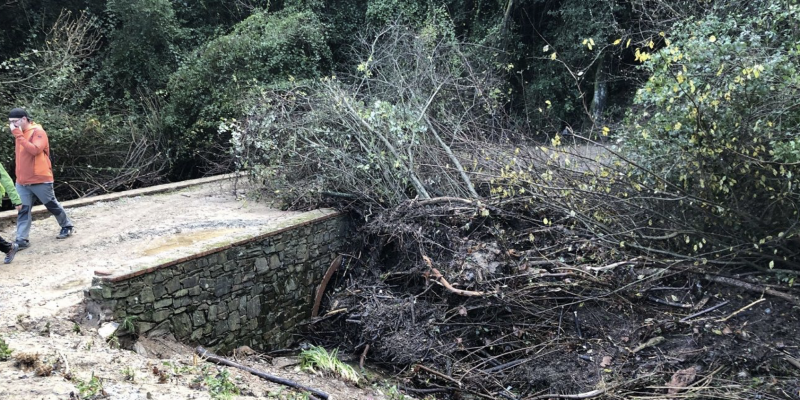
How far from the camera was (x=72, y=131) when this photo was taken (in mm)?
10352

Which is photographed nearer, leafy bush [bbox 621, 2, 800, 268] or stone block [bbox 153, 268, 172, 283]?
leafy bush [bbox 621, 2, 800, 268]

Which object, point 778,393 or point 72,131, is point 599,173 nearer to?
point 778,393

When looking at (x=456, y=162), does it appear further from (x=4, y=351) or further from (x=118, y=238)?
(x=4, y=351)

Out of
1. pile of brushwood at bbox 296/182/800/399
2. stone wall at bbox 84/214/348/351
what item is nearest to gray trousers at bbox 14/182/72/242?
stone wall at bbox 84/214/348/351

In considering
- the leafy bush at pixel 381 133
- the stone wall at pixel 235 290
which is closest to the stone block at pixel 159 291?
the stone wall at pixel 235 290

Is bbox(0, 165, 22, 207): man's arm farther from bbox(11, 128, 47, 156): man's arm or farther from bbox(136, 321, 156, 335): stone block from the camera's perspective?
bbox(136, 321, 156, 335): stone block

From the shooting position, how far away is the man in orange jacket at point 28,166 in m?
5.87

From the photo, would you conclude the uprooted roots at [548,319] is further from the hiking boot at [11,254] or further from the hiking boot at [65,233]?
the hiking boot at [11,254]

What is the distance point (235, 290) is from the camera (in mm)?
6254

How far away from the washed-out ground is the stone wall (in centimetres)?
18

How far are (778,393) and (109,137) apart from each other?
11.9 meters

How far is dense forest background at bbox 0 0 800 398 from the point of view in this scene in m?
5.00

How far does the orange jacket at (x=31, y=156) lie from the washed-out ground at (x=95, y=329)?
0.86 metres

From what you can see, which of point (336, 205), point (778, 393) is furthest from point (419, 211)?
point (778, 393)
